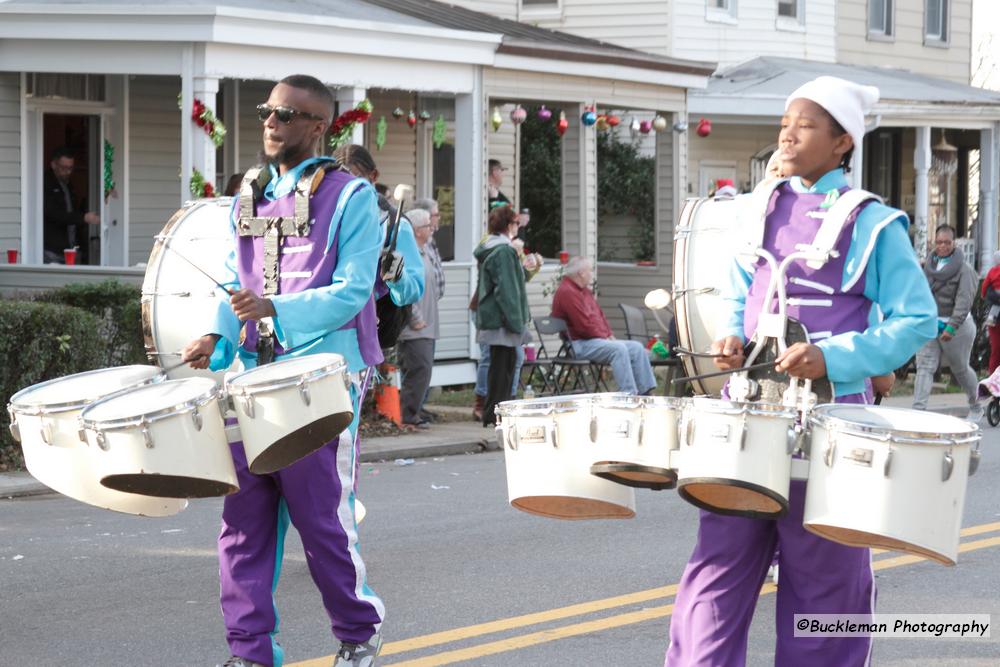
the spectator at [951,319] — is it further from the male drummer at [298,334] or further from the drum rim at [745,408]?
the drum rim at [745,408]

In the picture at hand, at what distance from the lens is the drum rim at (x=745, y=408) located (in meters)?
4.14

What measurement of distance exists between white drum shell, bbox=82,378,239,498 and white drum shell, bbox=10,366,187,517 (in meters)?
0.07

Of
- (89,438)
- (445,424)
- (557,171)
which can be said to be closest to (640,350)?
(445,424)

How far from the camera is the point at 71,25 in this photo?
14.7 metres

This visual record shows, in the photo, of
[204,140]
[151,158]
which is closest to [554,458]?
[204,140]

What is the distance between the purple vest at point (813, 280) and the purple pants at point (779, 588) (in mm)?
522

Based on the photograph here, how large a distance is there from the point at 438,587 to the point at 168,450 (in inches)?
122

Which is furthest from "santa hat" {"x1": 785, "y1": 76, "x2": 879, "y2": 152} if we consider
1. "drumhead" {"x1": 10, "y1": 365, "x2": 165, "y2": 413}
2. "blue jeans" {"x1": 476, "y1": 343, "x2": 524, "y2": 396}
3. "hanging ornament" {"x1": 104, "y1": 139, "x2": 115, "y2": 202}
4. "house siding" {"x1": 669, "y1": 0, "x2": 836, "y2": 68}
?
"house siding" {"x1": 669, "y1": 0, "x2": 836, "y2": 68}

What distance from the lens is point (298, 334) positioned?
529 centimetres

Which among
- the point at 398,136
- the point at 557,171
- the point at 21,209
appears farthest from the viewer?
the point at 557,171

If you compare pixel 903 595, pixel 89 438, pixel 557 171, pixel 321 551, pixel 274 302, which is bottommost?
pixel 903 595

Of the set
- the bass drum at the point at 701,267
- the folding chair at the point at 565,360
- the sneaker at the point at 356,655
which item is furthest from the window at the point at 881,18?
the sneaker at the point at 356,655

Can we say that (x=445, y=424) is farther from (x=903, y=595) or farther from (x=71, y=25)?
(x=903, y=595)

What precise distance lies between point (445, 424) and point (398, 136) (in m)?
7.40
